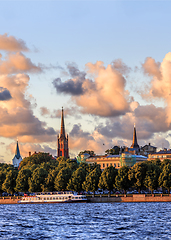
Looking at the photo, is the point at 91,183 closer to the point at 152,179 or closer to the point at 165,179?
the point at 152,179

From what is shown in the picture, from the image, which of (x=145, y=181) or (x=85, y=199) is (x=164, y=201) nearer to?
(x=145, y=181)

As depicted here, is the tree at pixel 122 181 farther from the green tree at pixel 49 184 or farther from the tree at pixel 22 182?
the tree at pixel 22 182

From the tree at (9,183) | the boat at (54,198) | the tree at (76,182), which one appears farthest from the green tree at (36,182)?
the tree at (76,182)

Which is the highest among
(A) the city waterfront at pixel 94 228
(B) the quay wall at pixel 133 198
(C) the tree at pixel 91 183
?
(C) the tree at pixel 91 183

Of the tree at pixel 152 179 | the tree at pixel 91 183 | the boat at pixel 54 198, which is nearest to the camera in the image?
the tree at pixel 152 179

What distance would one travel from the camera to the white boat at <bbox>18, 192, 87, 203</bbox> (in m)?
162

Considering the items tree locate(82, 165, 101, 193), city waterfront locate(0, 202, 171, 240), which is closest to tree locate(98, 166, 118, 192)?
tree locate(82, 165, 101, 193)

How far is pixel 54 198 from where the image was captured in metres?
169

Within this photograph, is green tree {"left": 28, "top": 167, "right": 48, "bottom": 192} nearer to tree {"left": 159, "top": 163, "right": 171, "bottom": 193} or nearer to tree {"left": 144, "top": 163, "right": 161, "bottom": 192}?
tree {"left": 144, "top": 163, "right": 161, "bottom": 192}

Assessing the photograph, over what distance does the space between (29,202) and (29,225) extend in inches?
3450

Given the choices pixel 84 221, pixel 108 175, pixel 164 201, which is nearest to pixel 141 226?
pixel 84 221

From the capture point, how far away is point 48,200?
16838 centimetres

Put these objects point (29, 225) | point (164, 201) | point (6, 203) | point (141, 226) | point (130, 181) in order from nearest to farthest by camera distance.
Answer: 1. point (141, 226)
2. point (29, 225)
3. point (164, 201)
4. point (130, 181)
5. point (6, 203)

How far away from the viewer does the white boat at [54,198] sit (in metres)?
162
